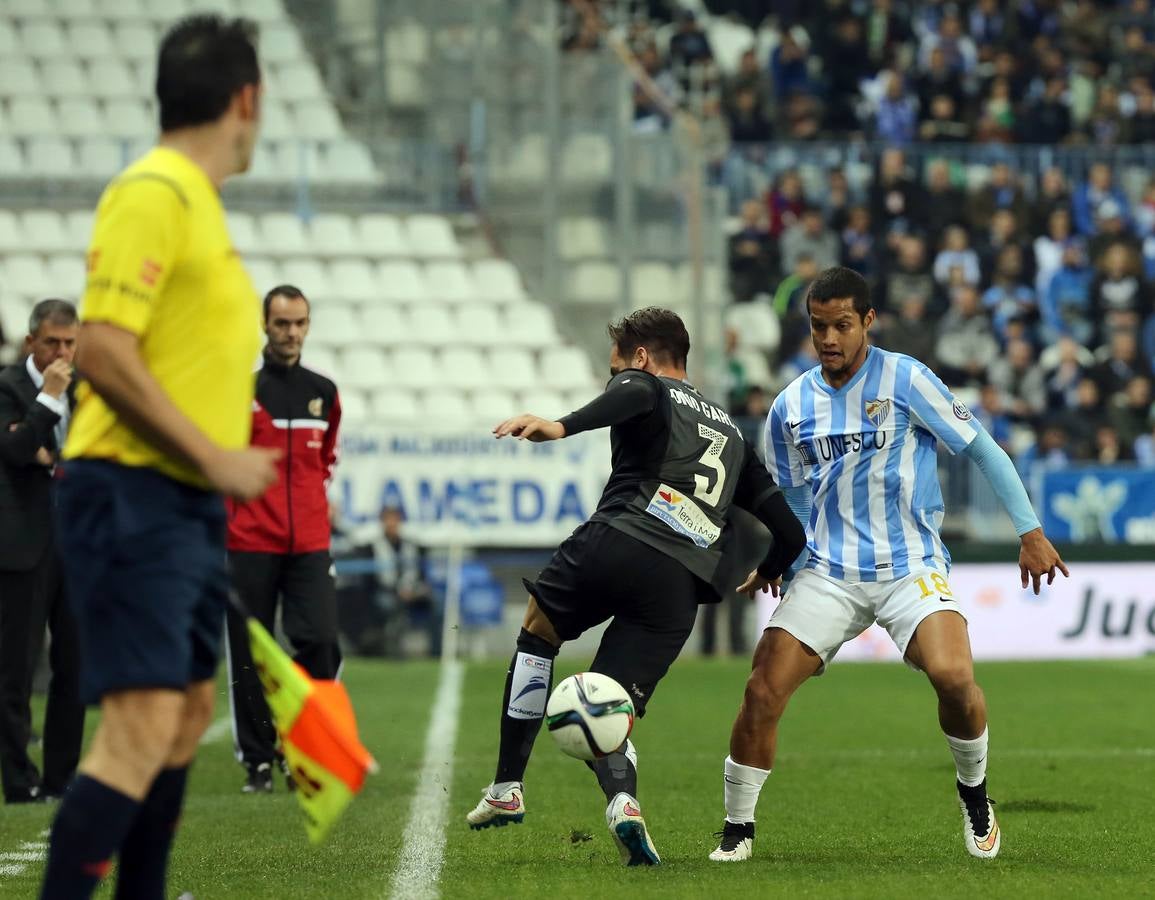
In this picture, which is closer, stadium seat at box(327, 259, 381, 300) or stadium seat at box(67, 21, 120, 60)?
stadium seat at box(327, 259, 381, 300)

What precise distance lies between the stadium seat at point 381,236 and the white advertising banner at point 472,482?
3.85 meters

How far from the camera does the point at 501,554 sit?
20.2 m

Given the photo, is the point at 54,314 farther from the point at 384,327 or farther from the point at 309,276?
the point at 309,276

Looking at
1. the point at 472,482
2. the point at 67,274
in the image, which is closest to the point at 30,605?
the point at 472,482

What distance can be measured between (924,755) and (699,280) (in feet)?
35.1

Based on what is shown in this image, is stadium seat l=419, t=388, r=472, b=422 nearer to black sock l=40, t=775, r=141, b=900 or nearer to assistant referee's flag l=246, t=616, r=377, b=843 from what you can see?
assistant referee's flag l=246, t=616, r=377, b=843

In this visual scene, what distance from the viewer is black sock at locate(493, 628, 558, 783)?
269 inches

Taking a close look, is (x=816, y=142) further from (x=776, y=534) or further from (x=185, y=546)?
(x=185, y=546)

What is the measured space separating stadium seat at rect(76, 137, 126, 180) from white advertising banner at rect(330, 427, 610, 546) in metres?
5.17

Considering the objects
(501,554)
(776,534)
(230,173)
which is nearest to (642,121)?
(501,554)

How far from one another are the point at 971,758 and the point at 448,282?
16.7m

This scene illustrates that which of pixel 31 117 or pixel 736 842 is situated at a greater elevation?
pixel 31 117

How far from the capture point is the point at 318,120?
24344mm

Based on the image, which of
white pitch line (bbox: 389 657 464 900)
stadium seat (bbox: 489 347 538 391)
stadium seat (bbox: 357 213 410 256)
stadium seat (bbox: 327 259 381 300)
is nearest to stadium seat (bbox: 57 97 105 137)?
stadium seat (bbox: 357 213 410 256)
